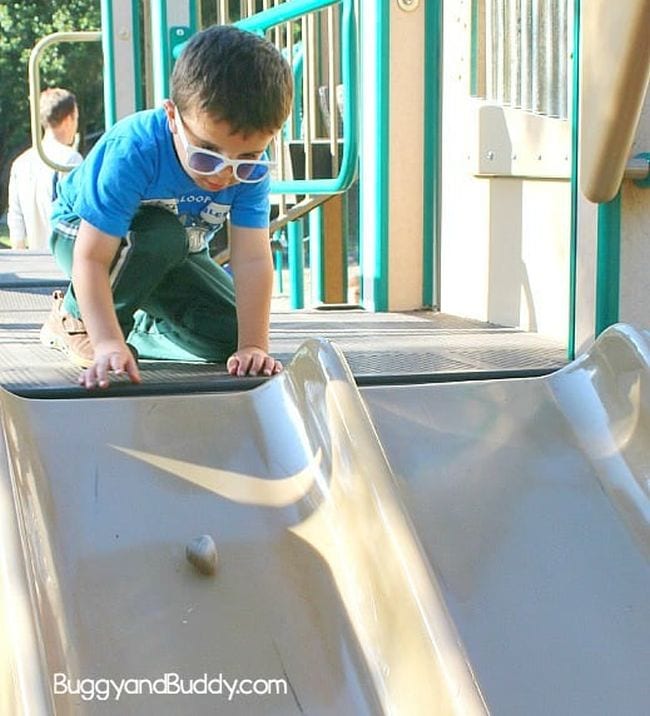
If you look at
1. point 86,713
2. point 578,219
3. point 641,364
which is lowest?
point 86,713

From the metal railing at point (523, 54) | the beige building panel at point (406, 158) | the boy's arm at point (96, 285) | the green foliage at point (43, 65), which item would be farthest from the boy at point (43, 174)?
the green foliage at point (43, 65)

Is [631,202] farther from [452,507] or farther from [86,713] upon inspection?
[86,713]

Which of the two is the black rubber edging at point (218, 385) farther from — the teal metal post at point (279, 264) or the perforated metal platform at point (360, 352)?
the teal metal post at point (279, 264)

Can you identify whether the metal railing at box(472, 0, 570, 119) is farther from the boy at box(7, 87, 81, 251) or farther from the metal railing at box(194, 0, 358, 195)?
the boy at box(7, 87, 81, 251)

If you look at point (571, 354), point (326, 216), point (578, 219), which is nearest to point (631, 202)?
point (578, 219)

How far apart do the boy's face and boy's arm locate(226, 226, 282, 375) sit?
0.26 meters

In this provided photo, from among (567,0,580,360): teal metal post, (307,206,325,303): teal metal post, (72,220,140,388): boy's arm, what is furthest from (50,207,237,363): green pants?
(307,206,325,303): teal metal post

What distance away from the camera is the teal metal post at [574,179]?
2.54 metres

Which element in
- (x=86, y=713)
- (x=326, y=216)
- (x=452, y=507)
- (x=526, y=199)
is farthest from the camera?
(x=326, y=216)

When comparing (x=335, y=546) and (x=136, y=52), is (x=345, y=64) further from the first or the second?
(x=335, y=546)

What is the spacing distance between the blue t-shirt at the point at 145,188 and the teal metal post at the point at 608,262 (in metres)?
0.66

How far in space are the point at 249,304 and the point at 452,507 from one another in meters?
0.85

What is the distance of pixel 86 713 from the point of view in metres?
1.50
